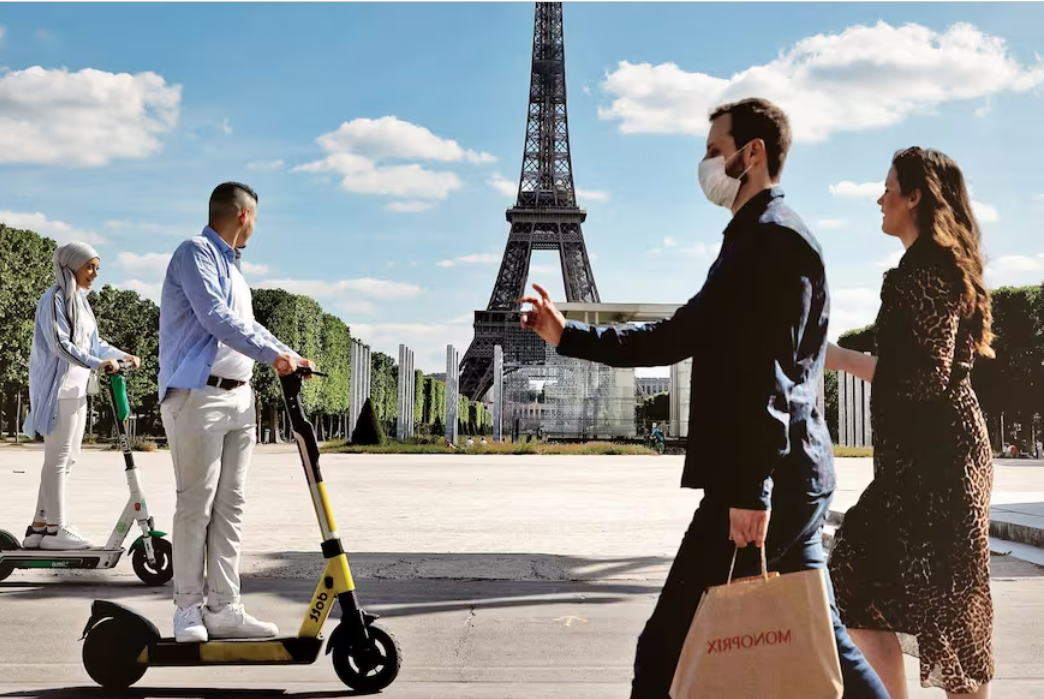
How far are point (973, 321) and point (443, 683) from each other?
83.3 inches

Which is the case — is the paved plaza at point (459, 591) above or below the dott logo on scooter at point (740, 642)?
below

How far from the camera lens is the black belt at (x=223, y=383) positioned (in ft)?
12.8

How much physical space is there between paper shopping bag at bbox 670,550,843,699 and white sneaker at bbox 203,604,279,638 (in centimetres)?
208

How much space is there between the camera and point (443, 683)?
3.98m

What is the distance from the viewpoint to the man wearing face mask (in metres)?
2.33

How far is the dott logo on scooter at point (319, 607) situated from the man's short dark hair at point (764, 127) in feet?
6.66

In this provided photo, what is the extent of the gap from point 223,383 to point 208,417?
0.41 ft

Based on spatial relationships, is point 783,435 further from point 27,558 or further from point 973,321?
point 27,558

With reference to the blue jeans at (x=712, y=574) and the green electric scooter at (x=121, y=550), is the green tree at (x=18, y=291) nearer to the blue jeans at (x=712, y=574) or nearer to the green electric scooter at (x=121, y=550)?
the green electric scooter at (x=121, y=550)

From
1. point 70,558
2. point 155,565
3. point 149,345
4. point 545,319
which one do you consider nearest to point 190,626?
point 545,319

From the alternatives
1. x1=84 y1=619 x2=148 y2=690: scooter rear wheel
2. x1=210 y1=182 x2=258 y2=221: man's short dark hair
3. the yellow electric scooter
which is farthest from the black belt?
x1=84 y1=619 x2=148 y2=690: scooter rear wheel

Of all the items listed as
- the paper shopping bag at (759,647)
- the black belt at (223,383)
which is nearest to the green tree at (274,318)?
the black belt at (223,383)

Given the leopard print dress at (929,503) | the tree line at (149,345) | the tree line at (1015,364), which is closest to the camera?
the leopard print dress at (929,503)

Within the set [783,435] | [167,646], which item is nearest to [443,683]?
[167,646]
